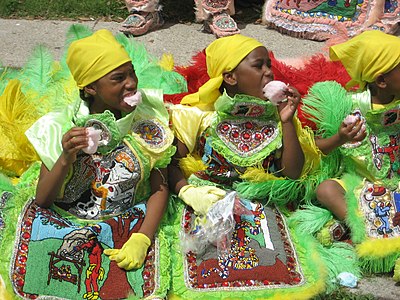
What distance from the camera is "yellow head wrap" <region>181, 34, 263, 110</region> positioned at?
292 cm

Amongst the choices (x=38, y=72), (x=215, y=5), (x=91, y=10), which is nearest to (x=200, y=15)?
(x=215, y=5)

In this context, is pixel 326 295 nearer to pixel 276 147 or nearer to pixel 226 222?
pixel 226 222

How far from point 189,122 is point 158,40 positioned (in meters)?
2.15

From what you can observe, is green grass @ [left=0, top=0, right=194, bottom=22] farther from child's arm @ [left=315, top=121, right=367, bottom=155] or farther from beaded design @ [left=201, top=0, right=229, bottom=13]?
child's arm @ [left=315, top=121, right=367, bottom=155]

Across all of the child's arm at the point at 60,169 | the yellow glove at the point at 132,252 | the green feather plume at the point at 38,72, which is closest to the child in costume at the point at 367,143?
the yellow glove at the point at 132,252

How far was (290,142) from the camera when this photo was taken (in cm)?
298

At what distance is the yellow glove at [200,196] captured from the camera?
2949 mm

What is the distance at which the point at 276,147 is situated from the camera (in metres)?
3.03

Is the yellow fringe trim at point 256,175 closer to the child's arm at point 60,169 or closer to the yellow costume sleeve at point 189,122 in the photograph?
the yellow costume sleeve at point 189,122

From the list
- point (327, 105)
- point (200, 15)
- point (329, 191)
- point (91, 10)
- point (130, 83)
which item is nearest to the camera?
point (130, 83)

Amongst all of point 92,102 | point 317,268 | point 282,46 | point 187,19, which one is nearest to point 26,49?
point 187,19

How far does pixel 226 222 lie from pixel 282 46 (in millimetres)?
2465

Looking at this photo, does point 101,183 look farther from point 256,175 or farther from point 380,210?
point 380,210

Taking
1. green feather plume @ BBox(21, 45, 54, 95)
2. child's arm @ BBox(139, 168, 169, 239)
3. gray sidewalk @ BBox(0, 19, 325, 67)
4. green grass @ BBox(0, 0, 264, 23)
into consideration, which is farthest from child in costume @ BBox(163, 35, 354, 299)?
green grass @ BBox(0, 0, 264, 23)
